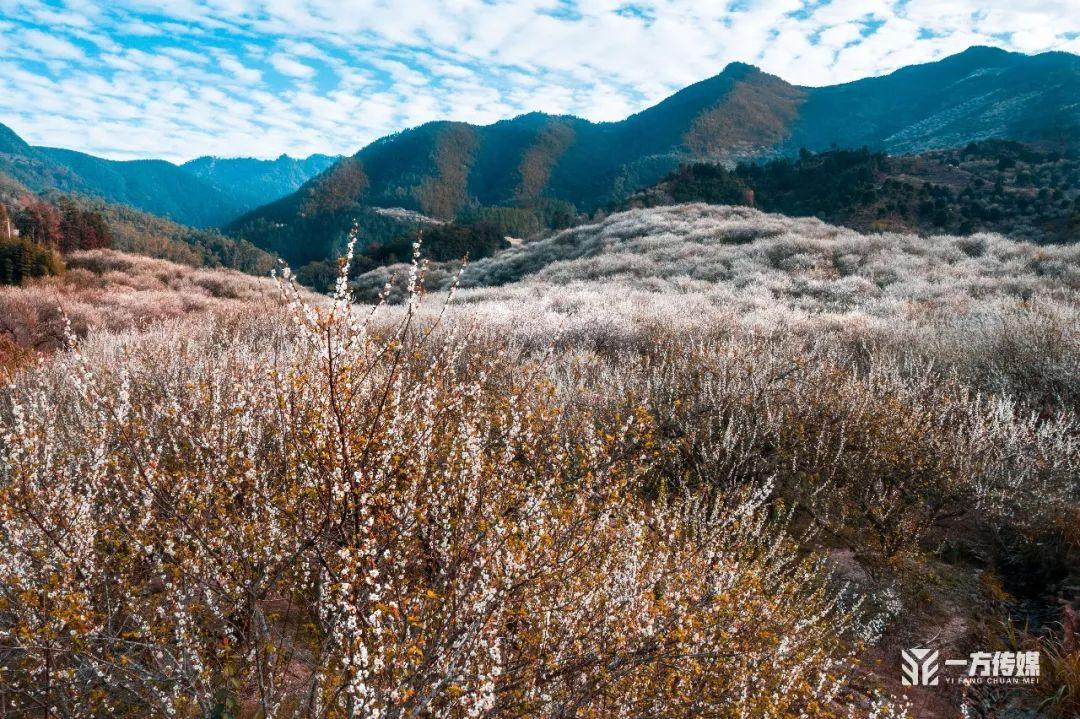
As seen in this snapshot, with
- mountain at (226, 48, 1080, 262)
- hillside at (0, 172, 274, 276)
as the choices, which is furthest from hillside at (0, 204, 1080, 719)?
mountain at (226, 48, 1080, 262)

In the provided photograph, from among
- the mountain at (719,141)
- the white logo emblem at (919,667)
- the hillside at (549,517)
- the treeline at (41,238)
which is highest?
the mountain at (719,141)

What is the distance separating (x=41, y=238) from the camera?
136 ft

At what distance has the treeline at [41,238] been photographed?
24.3m

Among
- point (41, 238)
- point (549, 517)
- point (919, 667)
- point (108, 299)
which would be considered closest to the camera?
point (549, 517)

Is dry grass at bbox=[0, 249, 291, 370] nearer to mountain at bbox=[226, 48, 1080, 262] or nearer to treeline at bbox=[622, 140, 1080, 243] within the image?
treeline at bbox=[622, 140, 1080, 243]

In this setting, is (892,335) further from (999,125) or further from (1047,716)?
(999,125)

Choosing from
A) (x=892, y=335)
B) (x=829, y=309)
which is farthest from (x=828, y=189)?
(x=892, y=335)

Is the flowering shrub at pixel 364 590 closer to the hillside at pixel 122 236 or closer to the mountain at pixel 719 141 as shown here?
the hillside at pixel 122 236

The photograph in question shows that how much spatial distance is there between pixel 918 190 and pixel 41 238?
67223mm

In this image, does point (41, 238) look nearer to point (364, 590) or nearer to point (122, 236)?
point (364, 590)

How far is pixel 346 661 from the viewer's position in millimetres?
1999

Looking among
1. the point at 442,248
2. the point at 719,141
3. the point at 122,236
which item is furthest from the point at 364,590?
the point at 719,141

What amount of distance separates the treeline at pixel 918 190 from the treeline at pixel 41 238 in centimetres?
4510

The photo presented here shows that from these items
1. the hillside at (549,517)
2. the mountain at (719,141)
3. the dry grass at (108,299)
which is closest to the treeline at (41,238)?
the dry grass at (108,299)
